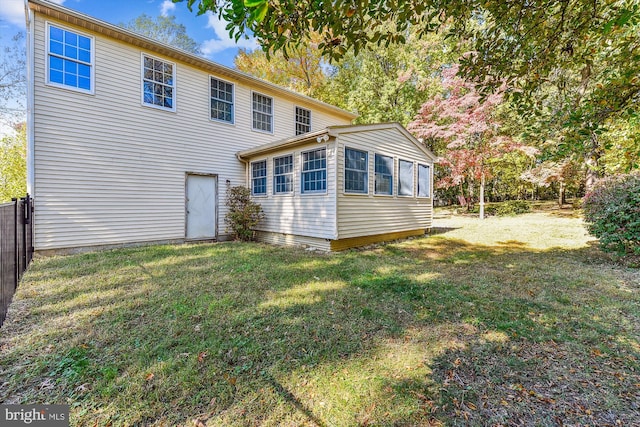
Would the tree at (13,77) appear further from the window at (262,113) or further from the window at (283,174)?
the window at (283,174)

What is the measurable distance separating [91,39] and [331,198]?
7.43 metres

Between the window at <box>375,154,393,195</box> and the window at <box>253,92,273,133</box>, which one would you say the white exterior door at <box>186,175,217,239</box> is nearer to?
the window at <box>253,92,273,133</box>

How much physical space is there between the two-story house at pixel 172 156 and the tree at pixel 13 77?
7.64 meters

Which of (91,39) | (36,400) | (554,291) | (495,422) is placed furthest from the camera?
(91,39)

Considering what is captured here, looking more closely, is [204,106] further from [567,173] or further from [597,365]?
[567,173]

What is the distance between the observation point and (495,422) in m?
1.89

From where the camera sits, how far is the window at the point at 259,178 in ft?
31.3

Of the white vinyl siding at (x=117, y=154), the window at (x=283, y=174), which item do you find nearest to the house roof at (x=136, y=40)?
the white vinyl siding at (x=117, y=154)

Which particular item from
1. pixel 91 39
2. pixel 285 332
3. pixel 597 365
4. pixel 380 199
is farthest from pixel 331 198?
pixel 91 39

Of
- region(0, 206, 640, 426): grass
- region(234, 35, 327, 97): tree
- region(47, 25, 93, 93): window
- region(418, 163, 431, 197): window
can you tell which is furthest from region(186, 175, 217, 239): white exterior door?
region(234, 35, 327, 97): tree

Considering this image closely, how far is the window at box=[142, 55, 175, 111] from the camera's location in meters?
7.97

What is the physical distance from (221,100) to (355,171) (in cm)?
548

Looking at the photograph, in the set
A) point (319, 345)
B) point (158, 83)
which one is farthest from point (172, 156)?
point (319, 345)

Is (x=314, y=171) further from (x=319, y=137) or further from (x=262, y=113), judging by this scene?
(x=262, y=113)
